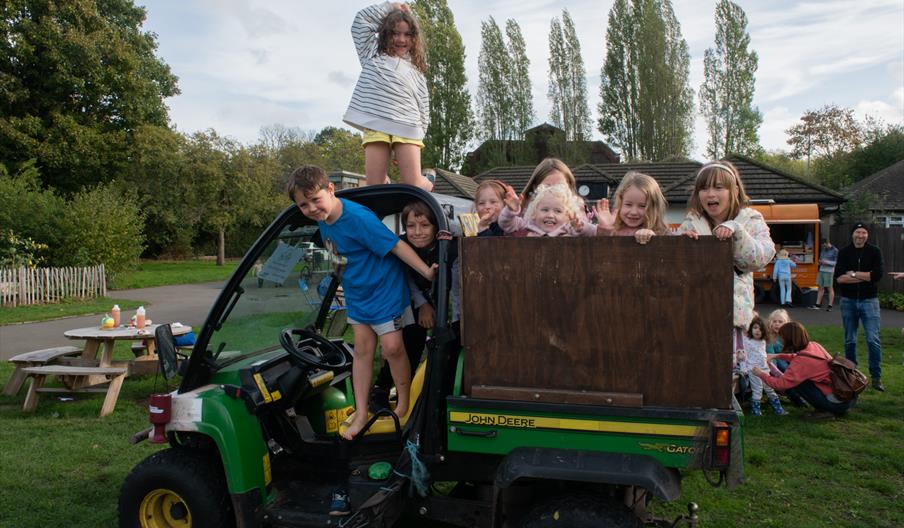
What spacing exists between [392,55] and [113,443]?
4.13m

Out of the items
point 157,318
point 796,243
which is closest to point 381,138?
point 157,318

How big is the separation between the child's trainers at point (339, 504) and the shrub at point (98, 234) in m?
18.6

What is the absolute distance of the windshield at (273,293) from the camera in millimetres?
3281

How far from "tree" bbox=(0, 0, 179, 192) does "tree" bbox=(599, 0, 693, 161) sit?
25964 millimetres

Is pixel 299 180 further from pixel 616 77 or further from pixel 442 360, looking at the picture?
pixel 616 77

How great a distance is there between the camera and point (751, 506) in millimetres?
4266

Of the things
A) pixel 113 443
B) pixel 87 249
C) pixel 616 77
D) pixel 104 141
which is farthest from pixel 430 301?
pixel 616 77

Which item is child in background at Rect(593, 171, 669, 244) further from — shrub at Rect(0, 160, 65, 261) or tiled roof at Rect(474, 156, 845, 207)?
shrub at Rect(0, 160, 65, 261)

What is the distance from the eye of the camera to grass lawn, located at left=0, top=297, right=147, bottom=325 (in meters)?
13.6

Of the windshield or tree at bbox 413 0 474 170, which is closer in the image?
the windshield

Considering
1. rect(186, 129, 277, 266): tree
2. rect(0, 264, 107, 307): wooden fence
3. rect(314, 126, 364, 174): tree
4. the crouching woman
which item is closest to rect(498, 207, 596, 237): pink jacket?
the crouching woman

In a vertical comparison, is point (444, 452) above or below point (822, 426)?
above

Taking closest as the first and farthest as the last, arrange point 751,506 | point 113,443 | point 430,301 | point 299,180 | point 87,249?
point 299,180
point 430,301
point 751,506
point 113,443
point 87,249

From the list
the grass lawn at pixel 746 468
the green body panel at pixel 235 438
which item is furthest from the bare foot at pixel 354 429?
the grass lawn at pixel 746 468
